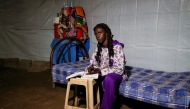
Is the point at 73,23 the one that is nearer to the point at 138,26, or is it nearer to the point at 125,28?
the point at 125,28

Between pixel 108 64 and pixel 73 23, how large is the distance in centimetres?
163

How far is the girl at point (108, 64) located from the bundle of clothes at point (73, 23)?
140cm

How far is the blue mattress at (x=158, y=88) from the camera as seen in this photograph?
1837mm

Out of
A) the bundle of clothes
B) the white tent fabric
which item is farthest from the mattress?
the bundle of clothes

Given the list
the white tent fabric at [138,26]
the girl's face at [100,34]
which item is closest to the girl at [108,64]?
the girl's face at [100,34]

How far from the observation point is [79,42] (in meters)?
3.72

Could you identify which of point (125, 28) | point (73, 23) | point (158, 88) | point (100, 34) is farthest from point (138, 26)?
point (158, 88)

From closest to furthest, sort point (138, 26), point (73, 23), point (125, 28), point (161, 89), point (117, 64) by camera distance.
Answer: point (161, 89) → point (117, 64) → point (138, 26) → point (125, 28) → point (73, 23)

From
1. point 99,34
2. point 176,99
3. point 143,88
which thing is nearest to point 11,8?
point 99,34

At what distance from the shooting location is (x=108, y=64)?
2332mm

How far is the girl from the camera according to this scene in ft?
6.55

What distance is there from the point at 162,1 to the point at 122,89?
1701mm

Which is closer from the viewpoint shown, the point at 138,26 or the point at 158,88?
the point at 158,88

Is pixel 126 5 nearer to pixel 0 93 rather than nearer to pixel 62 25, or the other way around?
pixel 62 25
